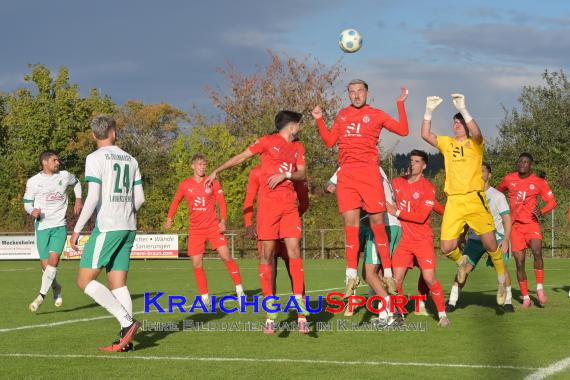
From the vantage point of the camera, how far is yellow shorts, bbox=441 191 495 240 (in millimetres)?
11000

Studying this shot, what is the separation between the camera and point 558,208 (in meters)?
35.6

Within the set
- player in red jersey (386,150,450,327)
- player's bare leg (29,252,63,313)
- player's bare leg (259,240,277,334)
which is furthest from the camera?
player's bare leg (29,252,63,313)

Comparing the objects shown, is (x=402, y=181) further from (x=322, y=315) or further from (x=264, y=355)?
(x=264, y=355)

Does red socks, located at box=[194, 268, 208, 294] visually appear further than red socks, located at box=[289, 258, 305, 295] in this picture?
Yes

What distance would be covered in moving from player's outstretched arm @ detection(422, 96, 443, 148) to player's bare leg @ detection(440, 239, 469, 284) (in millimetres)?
1277

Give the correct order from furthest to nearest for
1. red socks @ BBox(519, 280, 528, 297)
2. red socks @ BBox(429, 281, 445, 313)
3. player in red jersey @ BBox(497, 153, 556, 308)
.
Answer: player in red jersey @ BBox(497, 153, 556, 308)
red socks @ BBox(519, 280, 528, 297)
red socks @ BBox(429, 281, 445, 313)

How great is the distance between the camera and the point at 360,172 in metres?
10.1

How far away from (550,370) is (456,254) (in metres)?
4.68

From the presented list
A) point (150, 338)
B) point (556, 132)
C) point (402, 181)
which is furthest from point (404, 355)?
point (556, 132)

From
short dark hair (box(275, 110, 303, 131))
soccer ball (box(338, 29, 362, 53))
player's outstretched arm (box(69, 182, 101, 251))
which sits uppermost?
soccer ball (box(338, 29, 362, 53))

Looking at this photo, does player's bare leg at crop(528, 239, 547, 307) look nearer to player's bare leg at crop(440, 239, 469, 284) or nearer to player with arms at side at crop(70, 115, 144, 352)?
player's bare leg at crop(440, 239, 469, 284)

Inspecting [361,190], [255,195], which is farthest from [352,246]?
[255,195]

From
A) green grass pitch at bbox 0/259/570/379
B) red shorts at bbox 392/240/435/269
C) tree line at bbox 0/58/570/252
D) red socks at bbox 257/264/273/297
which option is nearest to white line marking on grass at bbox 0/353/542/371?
green grass pitch at bbox 0/259/570/379

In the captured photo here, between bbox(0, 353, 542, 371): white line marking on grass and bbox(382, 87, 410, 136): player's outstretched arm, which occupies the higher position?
bbox(382, 87, 410, 136): player's outstretched arm
